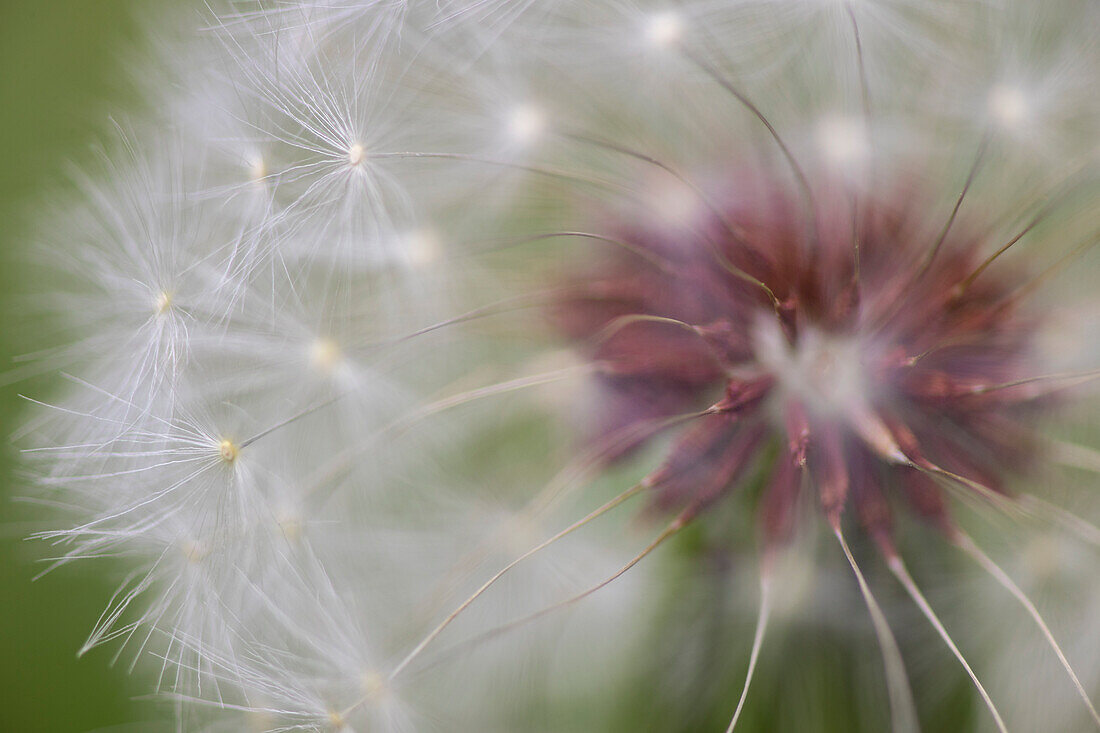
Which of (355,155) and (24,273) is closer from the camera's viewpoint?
(355,155)

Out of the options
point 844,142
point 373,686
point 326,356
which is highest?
point 844,142

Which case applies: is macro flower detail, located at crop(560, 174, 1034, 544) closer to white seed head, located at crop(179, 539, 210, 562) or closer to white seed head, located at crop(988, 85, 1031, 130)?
white seed head, located at crop(988, 85, 1031, 130)

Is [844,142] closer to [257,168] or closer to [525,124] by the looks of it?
[525,124]

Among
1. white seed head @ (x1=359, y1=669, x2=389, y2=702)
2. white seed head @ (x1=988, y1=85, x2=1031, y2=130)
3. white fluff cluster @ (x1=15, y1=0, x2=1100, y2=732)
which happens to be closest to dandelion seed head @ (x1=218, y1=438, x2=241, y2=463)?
white fluff cluster @ (x1=15, y1=0, x2=1100, y2=732)

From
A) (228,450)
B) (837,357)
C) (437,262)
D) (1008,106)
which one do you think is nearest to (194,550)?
(228,450)

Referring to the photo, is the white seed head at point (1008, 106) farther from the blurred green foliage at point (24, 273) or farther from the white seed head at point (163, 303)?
the blurred green foliage at point (24, 273)

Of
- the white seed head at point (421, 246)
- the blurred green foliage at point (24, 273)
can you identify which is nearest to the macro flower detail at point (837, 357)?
the white seed head at point (421, 246)

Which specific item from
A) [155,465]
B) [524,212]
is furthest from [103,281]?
[524,212]

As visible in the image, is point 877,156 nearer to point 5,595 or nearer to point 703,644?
point 703,644

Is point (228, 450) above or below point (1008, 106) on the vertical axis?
below
